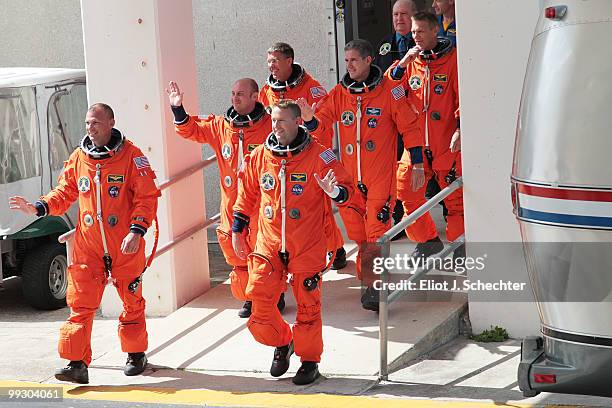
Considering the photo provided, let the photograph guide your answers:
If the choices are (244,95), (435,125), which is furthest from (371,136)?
(244,95)

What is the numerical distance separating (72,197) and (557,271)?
3.78 m

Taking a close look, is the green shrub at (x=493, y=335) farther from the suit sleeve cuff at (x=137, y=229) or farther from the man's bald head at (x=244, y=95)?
the suit sleeve cuff at (x=137, y=229)

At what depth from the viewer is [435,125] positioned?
33.1ft

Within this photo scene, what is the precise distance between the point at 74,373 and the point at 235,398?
1.18 metres

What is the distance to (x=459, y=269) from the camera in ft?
31.8

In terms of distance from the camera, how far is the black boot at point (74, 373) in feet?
27.2

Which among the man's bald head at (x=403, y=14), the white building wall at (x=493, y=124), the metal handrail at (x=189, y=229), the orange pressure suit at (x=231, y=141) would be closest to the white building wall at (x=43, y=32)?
the metal handrail at (x=189, y=229)

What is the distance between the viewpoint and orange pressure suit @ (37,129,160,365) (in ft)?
27.4

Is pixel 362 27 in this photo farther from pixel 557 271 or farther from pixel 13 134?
pixel 557 271

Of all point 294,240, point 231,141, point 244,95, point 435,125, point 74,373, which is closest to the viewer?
point 294,240

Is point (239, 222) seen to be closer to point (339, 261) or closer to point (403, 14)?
point (339, 261)

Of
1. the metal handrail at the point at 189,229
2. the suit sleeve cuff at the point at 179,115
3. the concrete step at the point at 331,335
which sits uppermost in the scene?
the suit sleeve cuff at the point at 179,115

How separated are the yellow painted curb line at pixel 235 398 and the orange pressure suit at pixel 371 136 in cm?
195

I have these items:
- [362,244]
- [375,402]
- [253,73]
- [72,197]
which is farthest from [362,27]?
[375,402]
